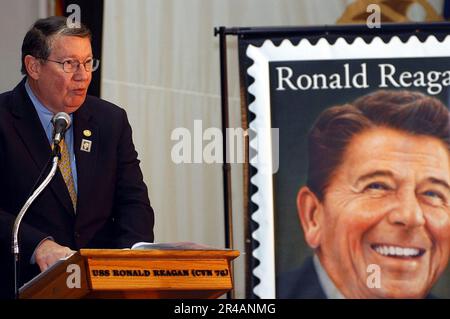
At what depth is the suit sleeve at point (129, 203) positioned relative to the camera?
4234 millimetres

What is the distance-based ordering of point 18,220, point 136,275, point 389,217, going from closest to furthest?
point 136,275
point 18,220
point 389,217

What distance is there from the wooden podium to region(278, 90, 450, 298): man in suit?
1.51 m

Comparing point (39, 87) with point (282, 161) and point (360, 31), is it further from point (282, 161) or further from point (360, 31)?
point (360, 31)

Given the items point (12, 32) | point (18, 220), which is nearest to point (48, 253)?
point (18, 220)

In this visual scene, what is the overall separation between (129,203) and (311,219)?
1045mm

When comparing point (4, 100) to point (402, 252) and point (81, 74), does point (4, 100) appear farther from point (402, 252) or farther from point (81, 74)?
point (402, 252)

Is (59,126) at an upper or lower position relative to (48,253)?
upper

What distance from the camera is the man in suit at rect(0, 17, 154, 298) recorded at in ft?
13.6

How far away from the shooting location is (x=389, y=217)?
4941 mm

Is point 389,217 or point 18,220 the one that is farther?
point 389,217

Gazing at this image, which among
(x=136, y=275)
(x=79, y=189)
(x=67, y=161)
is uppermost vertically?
(x=67, y=161)

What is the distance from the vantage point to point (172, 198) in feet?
20.8

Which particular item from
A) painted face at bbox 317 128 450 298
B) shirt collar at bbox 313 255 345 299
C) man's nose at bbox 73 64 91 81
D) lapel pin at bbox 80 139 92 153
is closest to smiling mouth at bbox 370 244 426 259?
painted face at bbox 317 128 450 298
